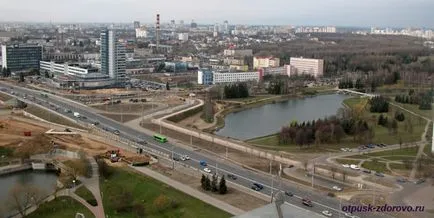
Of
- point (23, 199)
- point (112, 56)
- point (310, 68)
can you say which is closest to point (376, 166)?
point (23, 199)

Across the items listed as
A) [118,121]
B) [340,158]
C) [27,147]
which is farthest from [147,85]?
[340,158]

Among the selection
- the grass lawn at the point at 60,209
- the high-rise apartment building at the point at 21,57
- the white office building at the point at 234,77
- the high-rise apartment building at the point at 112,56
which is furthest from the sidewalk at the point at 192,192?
the high-rise apartment building at the point at 21,57

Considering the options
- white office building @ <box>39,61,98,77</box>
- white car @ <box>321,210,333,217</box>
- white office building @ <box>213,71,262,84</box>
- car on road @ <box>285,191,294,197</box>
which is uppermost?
white office building @ <box>39,61,98,77</box>

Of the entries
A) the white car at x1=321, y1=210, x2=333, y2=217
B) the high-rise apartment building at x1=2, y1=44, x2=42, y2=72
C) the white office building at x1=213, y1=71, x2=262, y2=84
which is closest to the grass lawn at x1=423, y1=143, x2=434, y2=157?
the white car at x1=321, y1=210, x2=333, y2=217

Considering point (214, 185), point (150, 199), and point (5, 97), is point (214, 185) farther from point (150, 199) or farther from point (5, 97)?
point (5, 97)

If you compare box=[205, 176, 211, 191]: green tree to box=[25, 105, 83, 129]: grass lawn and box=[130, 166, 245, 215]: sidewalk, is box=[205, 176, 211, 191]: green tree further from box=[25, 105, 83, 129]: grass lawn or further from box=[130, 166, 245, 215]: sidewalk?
box=[25, 105, 83, 129]: grass lawn

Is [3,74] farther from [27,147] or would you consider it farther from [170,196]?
[170,196]

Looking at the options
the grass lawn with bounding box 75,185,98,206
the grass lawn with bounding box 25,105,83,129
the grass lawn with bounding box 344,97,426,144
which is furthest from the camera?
the grass lawn with bounding box 25,105,83,129
